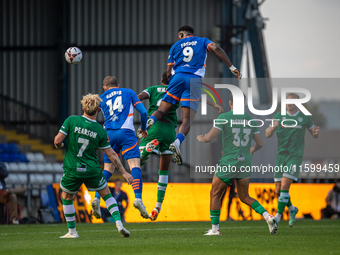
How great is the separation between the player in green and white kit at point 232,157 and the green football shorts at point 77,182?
1.74m

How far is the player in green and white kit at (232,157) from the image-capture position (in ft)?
24.5

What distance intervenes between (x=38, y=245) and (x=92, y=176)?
1.18 m

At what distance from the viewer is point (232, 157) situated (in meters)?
7.57

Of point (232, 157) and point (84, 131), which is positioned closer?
point (84, 131)

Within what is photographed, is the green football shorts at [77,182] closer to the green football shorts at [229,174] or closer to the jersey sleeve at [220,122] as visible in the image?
the green football shorts at [229,174]

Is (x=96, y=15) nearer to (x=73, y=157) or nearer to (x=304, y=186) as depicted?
(x=304, y=186)

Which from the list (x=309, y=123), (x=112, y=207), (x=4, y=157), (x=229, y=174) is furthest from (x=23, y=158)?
(x=229, y=174)

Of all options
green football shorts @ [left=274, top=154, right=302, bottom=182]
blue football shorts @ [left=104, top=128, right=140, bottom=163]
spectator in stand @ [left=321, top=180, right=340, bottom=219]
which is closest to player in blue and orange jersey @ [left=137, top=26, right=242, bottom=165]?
blue football shorts @ [left=104, top=128, right=140, bottom=163]

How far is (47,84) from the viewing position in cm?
2267

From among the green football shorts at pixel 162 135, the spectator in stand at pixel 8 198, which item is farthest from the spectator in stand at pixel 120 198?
the green football shorts at pixel 162 135

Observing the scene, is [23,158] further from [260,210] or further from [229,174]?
[260,210]

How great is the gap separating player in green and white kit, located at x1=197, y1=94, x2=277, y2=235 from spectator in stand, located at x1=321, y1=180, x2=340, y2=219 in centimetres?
822

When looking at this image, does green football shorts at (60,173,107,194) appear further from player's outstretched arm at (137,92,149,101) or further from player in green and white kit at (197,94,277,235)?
player's outstretched arm at (137,92,149,101)

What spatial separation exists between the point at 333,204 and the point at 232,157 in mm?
8773
